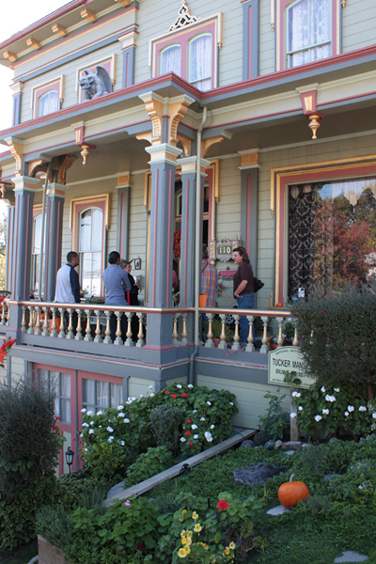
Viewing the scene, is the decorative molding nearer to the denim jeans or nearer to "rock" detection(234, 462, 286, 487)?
the denim jeans

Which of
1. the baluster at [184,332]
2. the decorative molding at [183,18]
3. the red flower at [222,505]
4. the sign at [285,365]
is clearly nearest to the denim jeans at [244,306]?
the baluster at [184,332]

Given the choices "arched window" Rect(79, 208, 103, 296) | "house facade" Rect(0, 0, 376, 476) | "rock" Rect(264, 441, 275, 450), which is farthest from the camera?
"arched window" Rect(79, 208, 103, 296)

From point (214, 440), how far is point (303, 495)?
1914mm

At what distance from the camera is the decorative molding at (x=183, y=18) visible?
948cm

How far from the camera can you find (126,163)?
10023 mm

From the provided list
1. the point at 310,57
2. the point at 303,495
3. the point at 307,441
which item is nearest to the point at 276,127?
the point at 310,57

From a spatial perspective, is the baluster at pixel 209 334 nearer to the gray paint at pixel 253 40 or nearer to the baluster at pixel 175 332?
the baluster at pixel 175 332

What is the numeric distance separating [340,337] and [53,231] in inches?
281

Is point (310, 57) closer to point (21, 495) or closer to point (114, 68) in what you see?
point (114, 68)

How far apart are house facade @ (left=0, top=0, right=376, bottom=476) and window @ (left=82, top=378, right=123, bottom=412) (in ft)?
0.10

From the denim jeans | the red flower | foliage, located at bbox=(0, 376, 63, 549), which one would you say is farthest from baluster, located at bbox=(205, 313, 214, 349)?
the red flower

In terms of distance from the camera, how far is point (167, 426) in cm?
547

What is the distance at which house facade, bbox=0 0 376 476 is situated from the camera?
655 cm

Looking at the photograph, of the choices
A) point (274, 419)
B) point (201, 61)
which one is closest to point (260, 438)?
point (274, 419)
